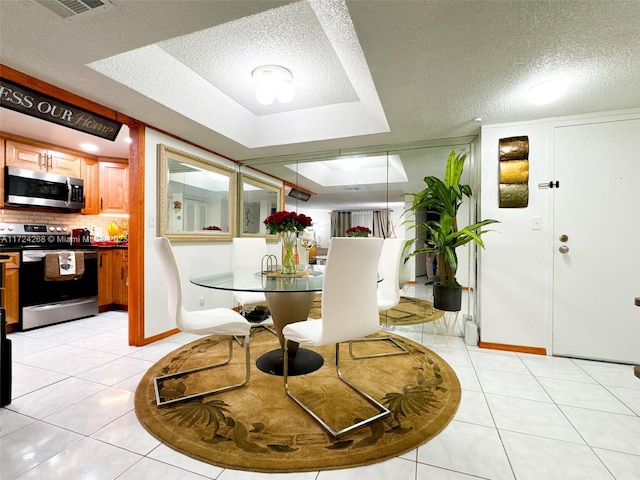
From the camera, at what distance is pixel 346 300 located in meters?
1.61

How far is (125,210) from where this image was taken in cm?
430

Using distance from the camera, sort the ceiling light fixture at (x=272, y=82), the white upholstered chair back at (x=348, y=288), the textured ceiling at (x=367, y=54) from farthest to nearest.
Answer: the ceiling light fixture at (x=272, y=82) → the white upholstered chair back at (x=348, y=288) → the textured ceiling at (x=367, y=54)

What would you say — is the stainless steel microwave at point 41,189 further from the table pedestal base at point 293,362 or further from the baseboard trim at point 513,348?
the baseboard trim at point 513,348

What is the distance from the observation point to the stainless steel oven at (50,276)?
318 cm

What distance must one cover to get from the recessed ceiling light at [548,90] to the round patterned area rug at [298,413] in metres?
2.13

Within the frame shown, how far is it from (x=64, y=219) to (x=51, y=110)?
267 cm

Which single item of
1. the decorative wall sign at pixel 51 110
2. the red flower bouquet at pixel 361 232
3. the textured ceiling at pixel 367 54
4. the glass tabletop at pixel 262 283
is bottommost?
the glass tabletop at pixel 262 283

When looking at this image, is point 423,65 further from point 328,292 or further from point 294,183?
point 294,183

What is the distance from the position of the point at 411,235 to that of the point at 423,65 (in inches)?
74.6

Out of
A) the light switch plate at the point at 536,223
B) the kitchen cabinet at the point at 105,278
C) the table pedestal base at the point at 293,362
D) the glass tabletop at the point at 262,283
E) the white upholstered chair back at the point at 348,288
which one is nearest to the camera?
the white upholstered chair back at the point at 348,288

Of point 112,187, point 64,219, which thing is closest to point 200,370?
point 112,187

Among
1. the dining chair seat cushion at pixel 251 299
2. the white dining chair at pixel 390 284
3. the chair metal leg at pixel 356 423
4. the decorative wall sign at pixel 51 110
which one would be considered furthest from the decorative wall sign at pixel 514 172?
the decorative wall sign at pixel 51 110

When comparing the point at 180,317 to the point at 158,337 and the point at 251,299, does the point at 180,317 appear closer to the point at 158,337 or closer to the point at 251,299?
the point at 251,299

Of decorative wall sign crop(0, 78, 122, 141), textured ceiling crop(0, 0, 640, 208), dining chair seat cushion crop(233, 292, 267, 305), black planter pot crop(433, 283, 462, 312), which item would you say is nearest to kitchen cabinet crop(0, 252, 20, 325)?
textured ceiling crop(0, 0, 640, 208)
